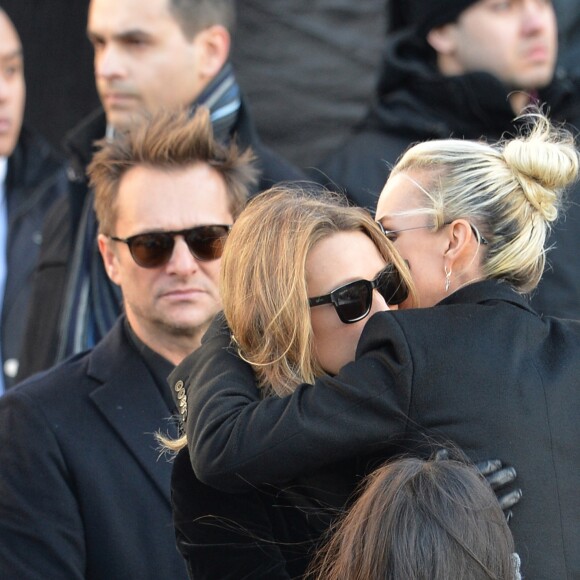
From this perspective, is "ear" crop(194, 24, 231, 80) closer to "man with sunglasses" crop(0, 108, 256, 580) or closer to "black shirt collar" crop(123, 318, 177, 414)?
"man with sunglasses" crop(0, 108, 256, 580)

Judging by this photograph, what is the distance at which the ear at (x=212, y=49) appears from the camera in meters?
4.98

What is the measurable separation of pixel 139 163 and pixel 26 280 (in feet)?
4.87

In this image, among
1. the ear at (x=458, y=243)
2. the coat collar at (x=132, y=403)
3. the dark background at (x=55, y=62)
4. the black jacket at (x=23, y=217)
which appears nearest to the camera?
the ear at (x=458, y=243)

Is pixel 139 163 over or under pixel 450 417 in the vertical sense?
over

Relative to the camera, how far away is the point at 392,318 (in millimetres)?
2455

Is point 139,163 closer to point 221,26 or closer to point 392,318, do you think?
point 221,26

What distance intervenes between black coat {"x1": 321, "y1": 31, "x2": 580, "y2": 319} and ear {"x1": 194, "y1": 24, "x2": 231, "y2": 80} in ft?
1.86

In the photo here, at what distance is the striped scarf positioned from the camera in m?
4.60

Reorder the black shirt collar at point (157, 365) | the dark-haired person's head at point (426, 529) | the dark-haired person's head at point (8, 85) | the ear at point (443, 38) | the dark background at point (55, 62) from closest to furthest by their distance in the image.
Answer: the dark-haired person's head at point (426, 529), the black shirt collar at point (157, 365), the ear at point (443, 38), the dark-haired person's head at point (8, 85), the dark background at point (55, 62)

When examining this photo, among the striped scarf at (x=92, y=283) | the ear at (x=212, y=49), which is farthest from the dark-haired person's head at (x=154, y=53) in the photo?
the striped scarf at (x=92, y=283)

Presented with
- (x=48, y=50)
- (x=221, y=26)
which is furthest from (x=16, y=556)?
(x=48, y=50)

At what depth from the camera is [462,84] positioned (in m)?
4.75

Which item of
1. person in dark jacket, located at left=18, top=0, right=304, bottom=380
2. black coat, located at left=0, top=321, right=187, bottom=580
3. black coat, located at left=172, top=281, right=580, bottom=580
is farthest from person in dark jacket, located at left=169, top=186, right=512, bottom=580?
person in dark jacket, located at left=18, top=0, right=304, bottom=380

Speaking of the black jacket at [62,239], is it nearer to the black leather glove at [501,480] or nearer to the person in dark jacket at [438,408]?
the person in dark jacket at [438,408]
